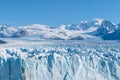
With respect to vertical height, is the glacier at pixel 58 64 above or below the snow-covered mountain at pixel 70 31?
below

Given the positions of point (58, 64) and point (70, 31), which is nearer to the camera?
point (58, 64)

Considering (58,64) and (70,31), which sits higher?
(70,31)

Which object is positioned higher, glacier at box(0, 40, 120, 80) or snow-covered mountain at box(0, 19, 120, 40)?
snow-covered mountain at box(0, 19, 120, 40)

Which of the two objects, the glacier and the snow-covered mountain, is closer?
the glacier

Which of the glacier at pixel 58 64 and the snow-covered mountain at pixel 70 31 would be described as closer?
the glacier at pixel 58 64

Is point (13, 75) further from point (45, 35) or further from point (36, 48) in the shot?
point (45, 35)
